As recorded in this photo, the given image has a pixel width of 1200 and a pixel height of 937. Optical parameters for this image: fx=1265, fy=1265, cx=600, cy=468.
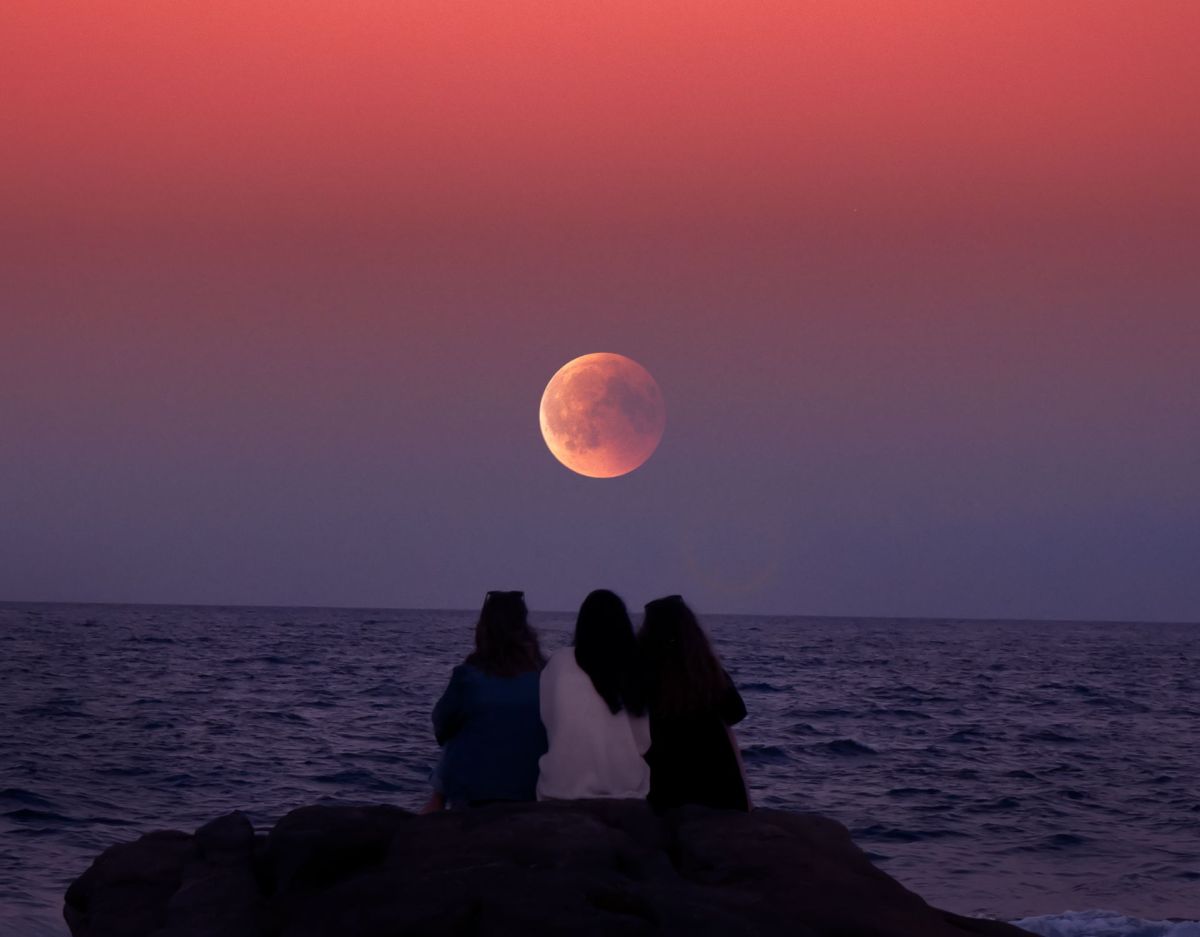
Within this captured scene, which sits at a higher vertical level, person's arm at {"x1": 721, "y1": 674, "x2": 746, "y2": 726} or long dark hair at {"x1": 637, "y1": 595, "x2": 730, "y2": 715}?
long dark hair at {"x1": 637, "y1": 595, "x2": 730, "y2": 715}

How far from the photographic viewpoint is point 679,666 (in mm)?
6637

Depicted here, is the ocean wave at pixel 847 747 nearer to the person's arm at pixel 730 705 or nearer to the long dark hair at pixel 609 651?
the person's arm at pixel 730 705

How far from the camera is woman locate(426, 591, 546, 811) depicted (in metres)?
6.83

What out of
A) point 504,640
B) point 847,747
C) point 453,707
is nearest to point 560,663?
point 504,640

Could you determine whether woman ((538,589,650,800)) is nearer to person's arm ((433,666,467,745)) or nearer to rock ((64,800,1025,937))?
rock ((64,800,1025,937))

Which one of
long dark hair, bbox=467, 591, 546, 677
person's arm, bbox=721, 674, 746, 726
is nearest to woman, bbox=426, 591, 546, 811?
long dark hair, bbox=467, 591, 546, 677

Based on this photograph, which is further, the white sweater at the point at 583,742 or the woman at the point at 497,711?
the woman at the point at 497,711

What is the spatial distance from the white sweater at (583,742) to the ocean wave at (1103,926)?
25.4ft

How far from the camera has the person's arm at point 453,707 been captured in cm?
686

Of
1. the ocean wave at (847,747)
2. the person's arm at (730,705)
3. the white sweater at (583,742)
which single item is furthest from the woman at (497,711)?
the ocean wave at (847,747)

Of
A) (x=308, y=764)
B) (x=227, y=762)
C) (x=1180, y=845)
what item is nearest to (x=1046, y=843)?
(x=1180, y=845)

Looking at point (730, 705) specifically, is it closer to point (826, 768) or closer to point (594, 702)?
point (594, 702)

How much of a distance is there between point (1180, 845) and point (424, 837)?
52.0 feet

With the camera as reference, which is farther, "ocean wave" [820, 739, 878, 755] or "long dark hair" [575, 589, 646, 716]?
"ocean wave" [820, 739, 878, 755]
